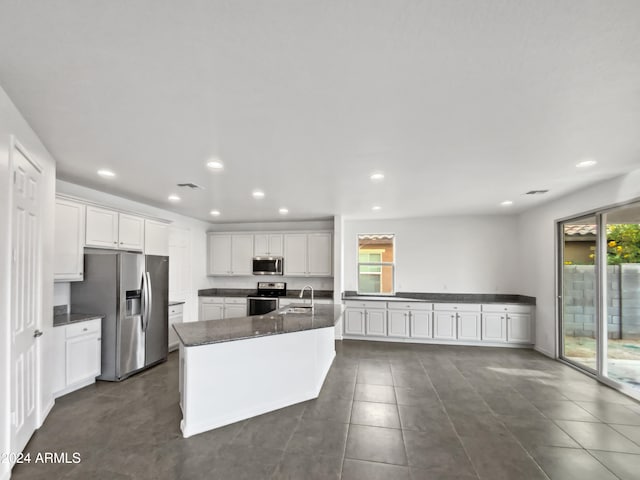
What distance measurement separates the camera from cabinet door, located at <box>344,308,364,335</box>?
21.3 ft

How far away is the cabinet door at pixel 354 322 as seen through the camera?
650cm

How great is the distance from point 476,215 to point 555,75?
5218 mm

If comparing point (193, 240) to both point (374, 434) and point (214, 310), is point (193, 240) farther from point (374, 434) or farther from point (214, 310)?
point (374, 434)

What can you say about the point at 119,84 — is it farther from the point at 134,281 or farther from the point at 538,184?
the point at 538,184

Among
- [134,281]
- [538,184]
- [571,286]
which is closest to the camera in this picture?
[538,184]

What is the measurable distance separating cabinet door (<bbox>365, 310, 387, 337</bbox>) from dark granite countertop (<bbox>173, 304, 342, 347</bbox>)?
2394 millimetres

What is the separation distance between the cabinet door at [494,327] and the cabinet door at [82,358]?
6.13m

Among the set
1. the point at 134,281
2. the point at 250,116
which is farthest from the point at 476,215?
the point at 134,281

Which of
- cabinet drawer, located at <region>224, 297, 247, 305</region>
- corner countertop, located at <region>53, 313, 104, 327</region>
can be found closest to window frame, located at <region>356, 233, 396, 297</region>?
cabinet drawer, located at <region>224, 297, 247, 305</region>

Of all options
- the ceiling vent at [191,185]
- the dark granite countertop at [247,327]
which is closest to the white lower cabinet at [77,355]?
the dark granite countertop at [247,327]

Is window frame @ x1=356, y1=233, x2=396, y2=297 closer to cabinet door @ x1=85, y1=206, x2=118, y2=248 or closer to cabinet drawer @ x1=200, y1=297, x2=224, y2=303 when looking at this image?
cabinet drawer @ x1=200, y1=297, x2=224, y2=303

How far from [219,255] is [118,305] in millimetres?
3191

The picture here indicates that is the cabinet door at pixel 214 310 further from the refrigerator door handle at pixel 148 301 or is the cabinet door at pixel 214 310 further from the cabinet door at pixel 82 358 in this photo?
the cabinet door at pixel 82 358

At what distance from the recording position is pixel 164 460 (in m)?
2.47
